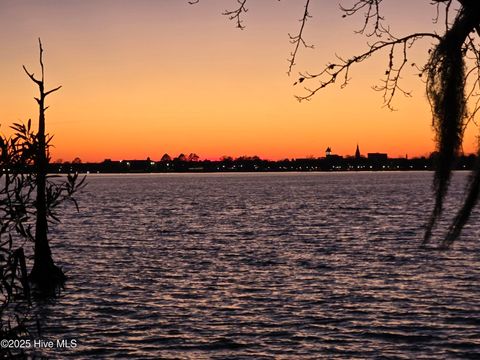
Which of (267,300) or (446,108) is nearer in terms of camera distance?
(446,108)

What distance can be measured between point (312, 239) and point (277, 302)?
2958 centimetres

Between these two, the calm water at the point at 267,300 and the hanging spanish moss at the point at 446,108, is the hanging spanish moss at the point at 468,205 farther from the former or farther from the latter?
the calm water at the point at 267,300

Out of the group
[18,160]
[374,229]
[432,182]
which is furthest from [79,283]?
[374,229]

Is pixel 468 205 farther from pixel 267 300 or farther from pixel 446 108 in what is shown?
pixel 267 300

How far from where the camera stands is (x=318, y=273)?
3619cm

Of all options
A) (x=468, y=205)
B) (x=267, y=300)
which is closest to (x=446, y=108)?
(x=468, y=205)

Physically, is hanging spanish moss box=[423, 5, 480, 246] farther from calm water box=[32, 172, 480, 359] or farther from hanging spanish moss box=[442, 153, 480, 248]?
calm water box=[32, 172, 480, 359]

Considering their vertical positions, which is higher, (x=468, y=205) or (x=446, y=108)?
(x=446, y=108)

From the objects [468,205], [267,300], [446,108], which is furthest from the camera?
[267,300]

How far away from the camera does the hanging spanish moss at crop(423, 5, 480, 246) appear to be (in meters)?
3.63

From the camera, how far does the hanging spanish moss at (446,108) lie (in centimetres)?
363

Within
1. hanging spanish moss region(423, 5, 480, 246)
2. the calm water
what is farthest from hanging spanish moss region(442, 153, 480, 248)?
the calm water

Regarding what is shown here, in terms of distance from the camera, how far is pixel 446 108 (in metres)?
3.75

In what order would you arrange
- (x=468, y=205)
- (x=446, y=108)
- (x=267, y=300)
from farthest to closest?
1. (x=267, y=300)
2. (x=446, y=108)
3. (x=468, y=205)
